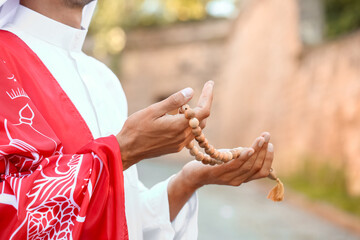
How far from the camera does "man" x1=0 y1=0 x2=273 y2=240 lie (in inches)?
50.2

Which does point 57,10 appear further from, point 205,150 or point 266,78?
point 266,78

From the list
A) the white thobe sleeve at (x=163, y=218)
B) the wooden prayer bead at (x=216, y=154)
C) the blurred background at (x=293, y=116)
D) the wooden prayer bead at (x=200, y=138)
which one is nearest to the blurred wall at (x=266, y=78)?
the blurred background at (x=293, y=116)

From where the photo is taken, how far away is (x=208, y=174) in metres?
1.72

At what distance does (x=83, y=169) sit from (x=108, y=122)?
407mm

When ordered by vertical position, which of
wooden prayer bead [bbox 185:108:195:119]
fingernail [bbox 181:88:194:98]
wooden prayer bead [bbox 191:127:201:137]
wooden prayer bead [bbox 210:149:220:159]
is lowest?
wooden prayer bead [bbox 210:149:220:159]

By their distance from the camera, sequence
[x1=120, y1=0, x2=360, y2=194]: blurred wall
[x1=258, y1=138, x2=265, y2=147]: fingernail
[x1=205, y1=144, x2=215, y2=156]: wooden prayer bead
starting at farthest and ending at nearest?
[x1=120, y1=0, x2=360, y2=194]: blurred wall → [x1=258, y1=138, x2=265, y2=147]: fingernail → [x1=205, y1=144, x2=215, y2=156]: wooden prayer bead

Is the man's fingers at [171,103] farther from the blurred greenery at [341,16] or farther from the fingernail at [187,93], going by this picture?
the blurred greenery at [341,16]

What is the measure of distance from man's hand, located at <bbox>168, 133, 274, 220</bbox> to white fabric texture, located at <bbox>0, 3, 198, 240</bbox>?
41 mm


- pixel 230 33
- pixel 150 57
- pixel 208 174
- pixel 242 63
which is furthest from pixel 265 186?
pixel 150 57

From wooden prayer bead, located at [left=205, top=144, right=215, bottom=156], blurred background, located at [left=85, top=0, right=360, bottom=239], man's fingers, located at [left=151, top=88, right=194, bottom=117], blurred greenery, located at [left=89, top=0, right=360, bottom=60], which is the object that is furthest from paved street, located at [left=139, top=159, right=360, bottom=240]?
blurred greenery, located at [left=89, top=0, right=360, bottom=60]

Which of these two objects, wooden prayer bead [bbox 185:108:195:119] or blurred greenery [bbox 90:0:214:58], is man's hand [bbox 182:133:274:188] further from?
blurred greenery [bbox 90:0:214:58]

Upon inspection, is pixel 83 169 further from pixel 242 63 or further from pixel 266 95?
pixel 242 63

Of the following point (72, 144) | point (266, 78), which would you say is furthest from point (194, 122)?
point (266, 78)

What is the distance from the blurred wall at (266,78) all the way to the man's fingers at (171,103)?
6.16 metres
